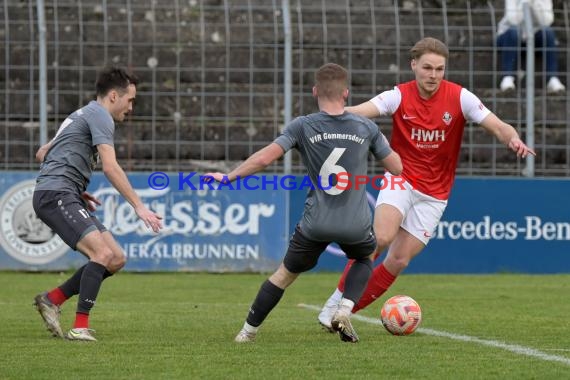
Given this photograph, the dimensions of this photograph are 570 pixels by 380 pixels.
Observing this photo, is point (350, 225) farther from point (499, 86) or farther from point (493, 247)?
point (499, 86)

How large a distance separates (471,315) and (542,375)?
428 cm

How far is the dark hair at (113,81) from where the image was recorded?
8.48 metres

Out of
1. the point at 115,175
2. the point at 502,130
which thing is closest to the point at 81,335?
the point at 115,175

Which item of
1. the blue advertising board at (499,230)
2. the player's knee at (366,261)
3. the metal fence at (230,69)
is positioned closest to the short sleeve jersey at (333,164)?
the player's knee at (366,261)

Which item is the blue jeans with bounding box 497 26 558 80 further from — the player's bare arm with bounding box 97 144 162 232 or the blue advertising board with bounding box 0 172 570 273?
the player's bare arm with bounding box 97 144 162 232

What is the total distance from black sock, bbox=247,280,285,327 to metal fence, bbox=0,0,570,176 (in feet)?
30.1

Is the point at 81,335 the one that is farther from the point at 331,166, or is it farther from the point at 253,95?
the point at 253,95

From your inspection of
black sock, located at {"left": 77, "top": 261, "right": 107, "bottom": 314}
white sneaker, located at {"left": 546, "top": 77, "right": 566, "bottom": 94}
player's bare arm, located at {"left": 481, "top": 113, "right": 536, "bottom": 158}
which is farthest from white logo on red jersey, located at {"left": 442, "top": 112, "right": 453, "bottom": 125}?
white sneaker, located at {"left": 546, "top": 77, "right": 566, "bottom": 94}

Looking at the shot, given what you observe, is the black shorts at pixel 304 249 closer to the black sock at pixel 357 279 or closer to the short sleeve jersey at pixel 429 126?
the black sock at pixel 357 279

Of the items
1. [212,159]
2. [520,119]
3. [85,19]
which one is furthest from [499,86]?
[85,19]

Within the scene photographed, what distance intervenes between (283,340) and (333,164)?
1.27m

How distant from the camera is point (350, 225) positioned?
776cm

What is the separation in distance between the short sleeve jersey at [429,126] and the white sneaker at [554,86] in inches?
354

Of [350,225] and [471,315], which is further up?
[350,225]
